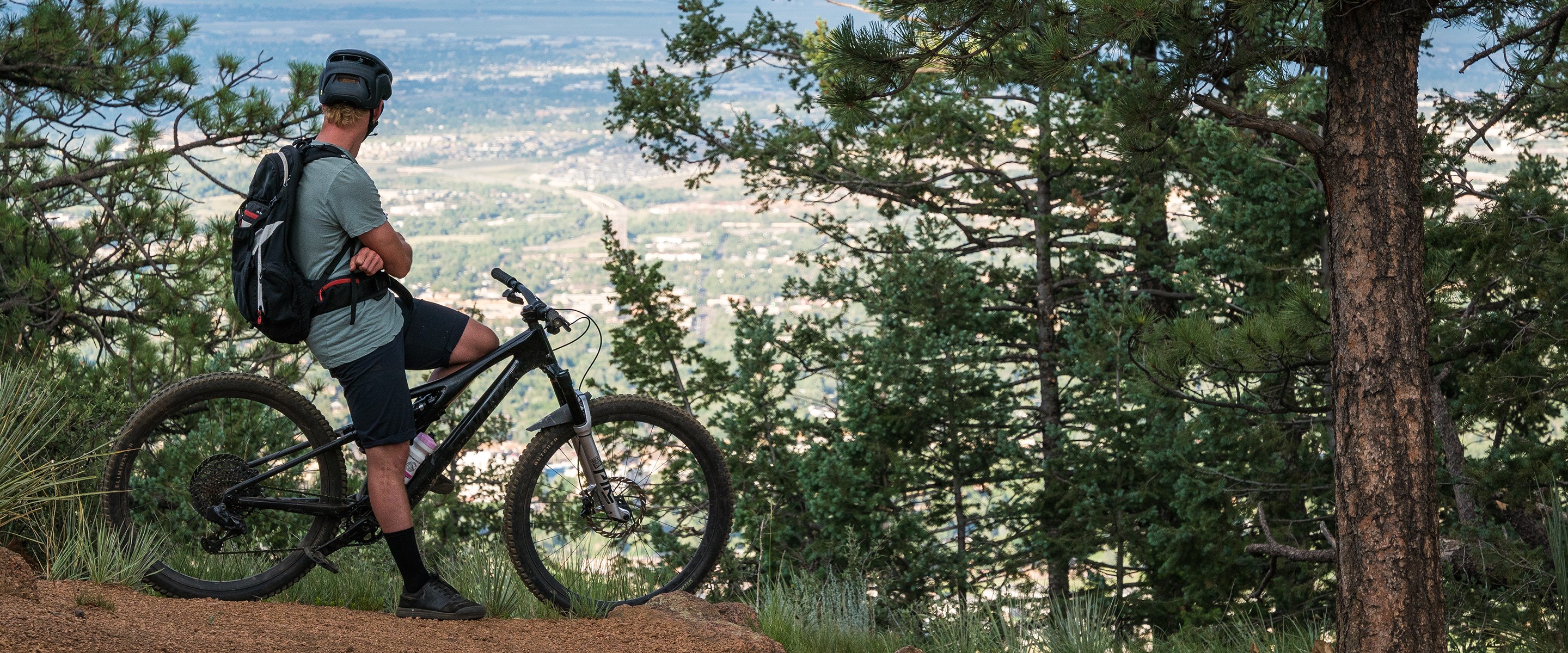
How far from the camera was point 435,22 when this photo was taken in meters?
175

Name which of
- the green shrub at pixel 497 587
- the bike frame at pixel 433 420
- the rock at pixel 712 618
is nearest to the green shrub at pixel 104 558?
the bike frame at pixel 433 420

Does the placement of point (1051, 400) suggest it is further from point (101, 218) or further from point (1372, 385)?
point (101, 218)

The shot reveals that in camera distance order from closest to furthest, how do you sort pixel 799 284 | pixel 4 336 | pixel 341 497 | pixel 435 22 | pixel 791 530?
pixel 341 497
pixel 4 336
pixel 791 530
pixel 799 284
pixel 435 22

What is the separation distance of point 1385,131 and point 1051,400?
711 cm

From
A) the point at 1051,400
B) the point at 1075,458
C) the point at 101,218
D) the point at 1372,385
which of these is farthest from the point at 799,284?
the point at 1372,385

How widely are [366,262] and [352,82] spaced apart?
1.66 ft

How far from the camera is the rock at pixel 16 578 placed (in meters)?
3.10

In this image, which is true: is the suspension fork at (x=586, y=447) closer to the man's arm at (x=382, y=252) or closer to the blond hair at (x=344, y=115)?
the man's arm at (x=382, y=252)

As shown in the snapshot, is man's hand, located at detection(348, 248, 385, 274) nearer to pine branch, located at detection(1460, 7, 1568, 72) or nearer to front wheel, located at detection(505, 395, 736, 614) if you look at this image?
front wheel, located at detection(505, 395, 736, 614)

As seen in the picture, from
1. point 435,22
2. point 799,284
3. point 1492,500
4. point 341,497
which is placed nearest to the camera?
point 341,497

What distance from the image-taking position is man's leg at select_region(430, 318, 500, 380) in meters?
3.56

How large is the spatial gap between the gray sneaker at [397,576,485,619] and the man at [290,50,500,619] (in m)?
0.09

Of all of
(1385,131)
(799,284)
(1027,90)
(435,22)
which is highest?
(435,22)

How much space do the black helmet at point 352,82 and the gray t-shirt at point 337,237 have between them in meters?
0.14
